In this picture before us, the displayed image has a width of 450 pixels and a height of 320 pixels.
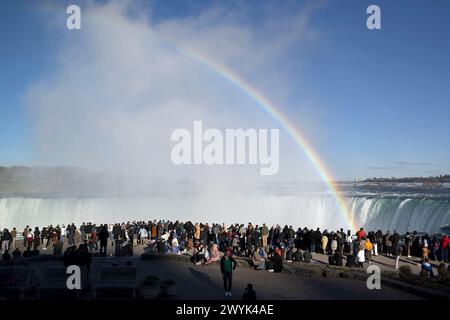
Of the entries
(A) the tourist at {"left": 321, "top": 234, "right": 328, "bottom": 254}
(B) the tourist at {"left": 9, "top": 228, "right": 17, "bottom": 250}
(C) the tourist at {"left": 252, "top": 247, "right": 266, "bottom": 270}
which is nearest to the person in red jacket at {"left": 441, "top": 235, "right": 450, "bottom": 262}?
(A) the tourist at {"left": 321, "top": 234, "right": 328, "bottom": 254}

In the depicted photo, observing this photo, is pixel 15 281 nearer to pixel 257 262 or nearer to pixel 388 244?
pixel 257 262

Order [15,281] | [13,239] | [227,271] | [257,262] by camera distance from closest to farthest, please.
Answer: [15,281]
[227,271]
[257,262]
[13,239]

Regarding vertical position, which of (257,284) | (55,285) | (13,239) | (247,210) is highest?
(55,285)

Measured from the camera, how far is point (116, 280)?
9867 millimetres

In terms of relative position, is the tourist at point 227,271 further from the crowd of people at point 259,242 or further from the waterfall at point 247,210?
the waterfall at point 247,210

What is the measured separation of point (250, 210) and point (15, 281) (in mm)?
36911

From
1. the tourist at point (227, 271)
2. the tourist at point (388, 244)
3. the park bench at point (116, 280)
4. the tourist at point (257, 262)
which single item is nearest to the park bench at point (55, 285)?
the park bench at point (116, 280)

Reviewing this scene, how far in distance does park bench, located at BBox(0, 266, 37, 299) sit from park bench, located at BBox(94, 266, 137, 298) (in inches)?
66.7

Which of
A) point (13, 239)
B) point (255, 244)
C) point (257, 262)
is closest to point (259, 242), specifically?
point (255, 244)

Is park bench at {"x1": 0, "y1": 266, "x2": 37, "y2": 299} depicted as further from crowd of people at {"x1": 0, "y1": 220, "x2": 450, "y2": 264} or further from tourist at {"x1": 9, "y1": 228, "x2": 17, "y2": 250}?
tourist at {"x1": 9, "y1": 228, "x2": 17, "y2": 250}

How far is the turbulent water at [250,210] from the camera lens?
29891 millimetres

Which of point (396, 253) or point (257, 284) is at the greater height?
point (396, 253)
